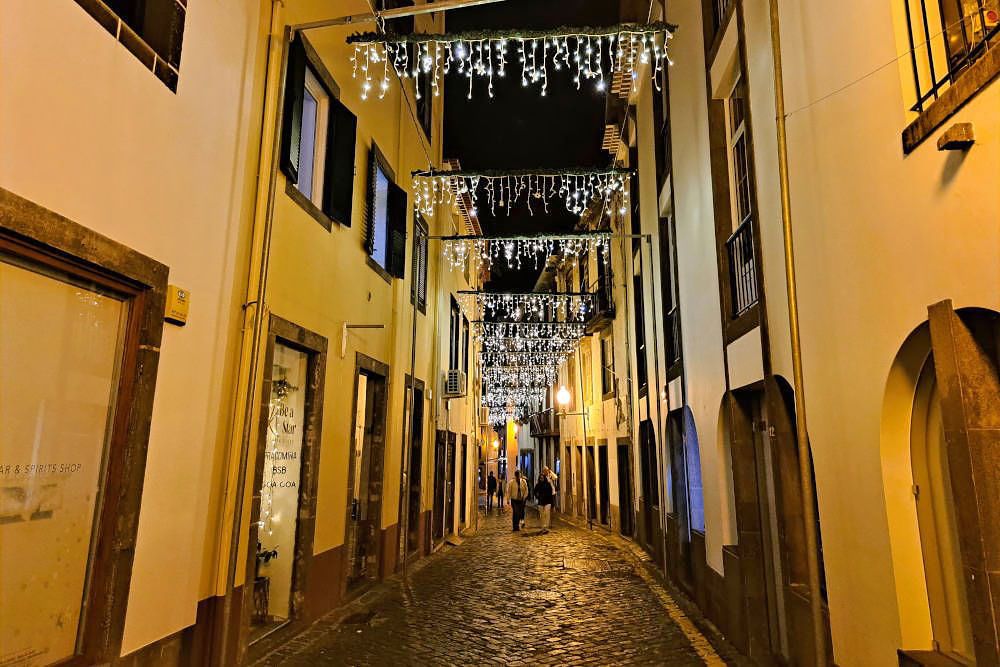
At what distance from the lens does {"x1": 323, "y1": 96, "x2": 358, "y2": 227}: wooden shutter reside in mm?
7590

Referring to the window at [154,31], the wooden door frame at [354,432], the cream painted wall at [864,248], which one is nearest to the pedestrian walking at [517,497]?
the wooden door frame at [354,432]

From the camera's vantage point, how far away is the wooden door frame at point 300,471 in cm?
564

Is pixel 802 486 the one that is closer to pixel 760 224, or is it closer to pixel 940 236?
pixel 940 236

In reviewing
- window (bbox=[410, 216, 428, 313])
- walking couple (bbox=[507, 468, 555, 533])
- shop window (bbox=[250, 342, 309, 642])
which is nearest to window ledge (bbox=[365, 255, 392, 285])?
window (bbox=[410, 216, 428, 313])


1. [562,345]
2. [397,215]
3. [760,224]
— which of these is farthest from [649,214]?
[562,345]

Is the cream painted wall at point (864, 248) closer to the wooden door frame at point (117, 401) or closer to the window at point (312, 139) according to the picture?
the wooden door frame at point (117, 401)

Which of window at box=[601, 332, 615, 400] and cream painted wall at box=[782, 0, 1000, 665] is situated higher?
window at box=[601, 332, 615, 400]

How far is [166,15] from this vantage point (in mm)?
4441

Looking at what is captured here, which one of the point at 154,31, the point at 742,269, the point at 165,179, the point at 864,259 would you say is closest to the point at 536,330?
the point at 742,269

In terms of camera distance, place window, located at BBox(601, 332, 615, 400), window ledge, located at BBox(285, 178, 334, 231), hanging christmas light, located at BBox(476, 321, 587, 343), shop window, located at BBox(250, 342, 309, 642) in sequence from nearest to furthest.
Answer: window ledge, located at BBox(285, 178, 334, 231) → shop window, located at BBox(250, 342, 309, 642) → window, located at BBox(601, 332, 615, 400) → hanging christmas light, located at BBox(476, 321, 587, 343)

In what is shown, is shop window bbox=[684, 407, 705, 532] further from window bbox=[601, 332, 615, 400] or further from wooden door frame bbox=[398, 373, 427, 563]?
window bbox=[601, 332, 615, 400]

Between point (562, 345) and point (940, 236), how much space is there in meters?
22.2

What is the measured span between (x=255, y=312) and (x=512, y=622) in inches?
192

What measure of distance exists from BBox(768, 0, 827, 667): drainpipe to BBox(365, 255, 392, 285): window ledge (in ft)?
19.9
